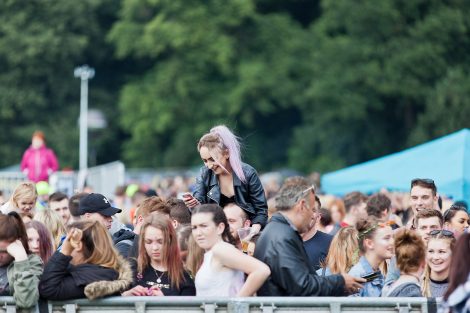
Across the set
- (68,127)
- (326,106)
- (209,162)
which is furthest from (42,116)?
(209,162)

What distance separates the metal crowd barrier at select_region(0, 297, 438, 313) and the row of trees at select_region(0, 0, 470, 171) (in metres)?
46.7

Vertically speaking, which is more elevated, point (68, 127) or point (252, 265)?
point (68, 127)

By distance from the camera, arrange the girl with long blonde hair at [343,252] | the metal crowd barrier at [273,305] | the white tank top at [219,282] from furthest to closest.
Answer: the girl with long blonde hair at [343,252], the white tank top at [219,282], the metal crowd barrier at [273,305]

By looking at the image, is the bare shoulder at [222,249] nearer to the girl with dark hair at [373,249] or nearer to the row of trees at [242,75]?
the girl with dark hair at [373,249]

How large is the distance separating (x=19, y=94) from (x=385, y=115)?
689 inches

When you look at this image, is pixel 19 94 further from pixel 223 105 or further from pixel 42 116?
pixel 223 105

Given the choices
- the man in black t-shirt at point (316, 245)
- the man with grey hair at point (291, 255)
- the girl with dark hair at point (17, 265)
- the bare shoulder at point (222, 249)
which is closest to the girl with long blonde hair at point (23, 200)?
the man in black t-shirt at point (316, 245)

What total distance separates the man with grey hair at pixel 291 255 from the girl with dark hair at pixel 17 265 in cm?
143

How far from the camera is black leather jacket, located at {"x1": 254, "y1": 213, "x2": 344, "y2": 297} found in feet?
25.3

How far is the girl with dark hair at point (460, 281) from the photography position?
6918mm

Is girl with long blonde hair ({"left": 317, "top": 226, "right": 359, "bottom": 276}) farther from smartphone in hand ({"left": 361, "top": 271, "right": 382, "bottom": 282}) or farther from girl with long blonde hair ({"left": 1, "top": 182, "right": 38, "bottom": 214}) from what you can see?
girl with long blonde hair ({"left": 1, "top": 182, "right": 38, "bottom": 214})

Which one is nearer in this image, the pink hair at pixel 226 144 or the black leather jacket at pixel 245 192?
the pink hair at pixel 226 144

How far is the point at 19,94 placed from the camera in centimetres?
5966

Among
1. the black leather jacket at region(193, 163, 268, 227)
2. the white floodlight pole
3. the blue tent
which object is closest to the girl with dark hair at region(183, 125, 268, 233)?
the black leather jacket at region(193, 163, 268, 227)
